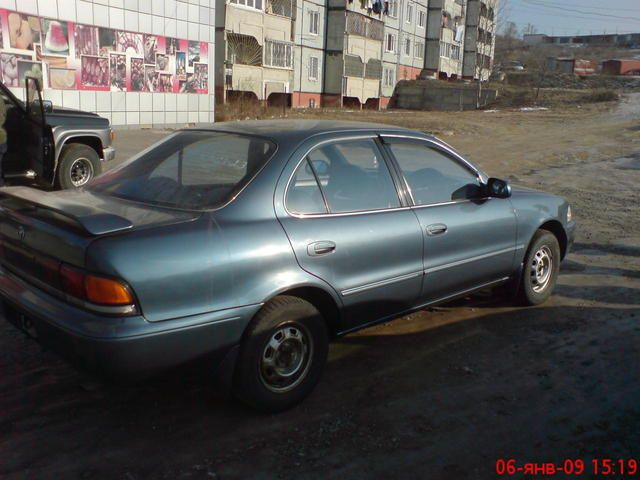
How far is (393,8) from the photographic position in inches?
2147

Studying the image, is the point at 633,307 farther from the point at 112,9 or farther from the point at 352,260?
the point at 112,9

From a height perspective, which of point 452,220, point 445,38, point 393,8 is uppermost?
point 393,8

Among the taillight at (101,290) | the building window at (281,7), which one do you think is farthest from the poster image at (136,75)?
the taillight at (101,290)

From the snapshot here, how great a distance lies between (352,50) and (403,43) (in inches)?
517

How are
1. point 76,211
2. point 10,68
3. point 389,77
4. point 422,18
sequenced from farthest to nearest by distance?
1. point 422,18
2. point 389,77
3. point 10,68
4. point 76,211

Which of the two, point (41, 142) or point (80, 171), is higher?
point (41, 142)

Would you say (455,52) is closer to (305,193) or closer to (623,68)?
(623,68)

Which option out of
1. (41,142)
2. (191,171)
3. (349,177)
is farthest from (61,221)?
(41,142)

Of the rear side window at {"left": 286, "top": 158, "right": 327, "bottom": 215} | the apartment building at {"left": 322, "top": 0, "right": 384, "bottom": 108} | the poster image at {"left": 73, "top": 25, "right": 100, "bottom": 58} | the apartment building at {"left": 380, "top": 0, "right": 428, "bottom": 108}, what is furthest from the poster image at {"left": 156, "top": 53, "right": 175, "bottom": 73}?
the apartment building at {"left": 380, "top": 0, "right": 428, "bottom": 108}

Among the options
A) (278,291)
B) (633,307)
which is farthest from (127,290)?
(633,307)

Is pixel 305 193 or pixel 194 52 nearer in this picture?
pixel 305 193

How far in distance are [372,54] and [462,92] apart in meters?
8.17

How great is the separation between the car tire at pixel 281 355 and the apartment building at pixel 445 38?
62.8m
